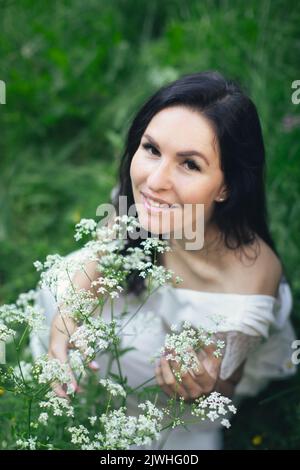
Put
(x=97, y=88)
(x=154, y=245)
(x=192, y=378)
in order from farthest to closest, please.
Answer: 1. (x=97, y=88)
2. (x=192, y=378)
3. (x=154, y=245)

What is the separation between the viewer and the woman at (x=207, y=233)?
6.00 ft

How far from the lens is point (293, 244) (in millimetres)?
2842

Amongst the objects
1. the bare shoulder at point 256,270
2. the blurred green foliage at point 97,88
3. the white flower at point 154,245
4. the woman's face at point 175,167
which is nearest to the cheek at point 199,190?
the woman's face at point 175,167

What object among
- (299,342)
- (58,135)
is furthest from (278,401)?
(58,135)

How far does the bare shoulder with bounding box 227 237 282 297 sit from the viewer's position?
2109mm

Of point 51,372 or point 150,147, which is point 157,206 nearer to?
point 150,147

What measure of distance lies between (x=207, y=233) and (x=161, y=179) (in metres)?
0.44

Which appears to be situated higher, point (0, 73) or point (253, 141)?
point (0, 73)

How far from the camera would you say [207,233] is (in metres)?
2.17

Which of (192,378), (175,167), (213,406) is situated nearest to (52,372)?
(213,406)

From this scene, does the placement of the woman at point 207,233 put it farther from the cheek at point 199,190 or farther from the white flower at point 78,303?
the white flower at point 78,303
